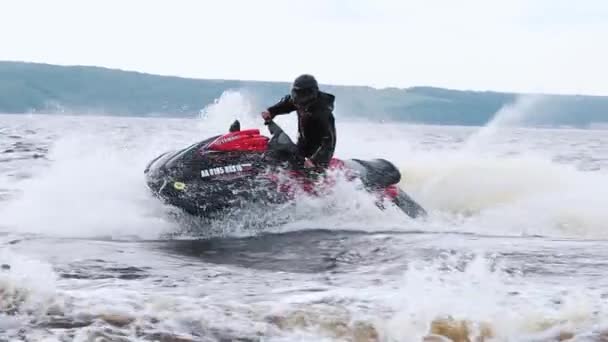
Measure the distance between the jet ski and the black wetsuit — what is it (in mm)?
206

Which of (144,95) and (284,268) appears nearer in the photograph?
(284,268)

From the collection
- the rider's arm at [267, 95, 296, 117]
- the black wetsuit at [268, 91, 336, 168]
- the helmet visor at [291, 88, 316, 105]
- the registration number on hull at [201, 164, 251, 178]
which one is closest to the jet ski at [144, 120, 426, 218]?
the registration number on hull at [201, 164, 251, 178]

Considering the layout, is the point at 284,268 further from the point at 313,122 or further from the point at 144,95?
the point at 144,95

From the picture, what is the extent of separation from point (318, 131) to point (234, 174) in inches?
44.4

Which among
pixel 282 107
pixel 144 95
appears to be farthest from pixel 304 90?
pixel 144 95

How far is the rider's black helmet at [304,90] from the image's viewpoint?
9.62 metres

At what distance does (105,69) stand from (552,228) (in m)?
158

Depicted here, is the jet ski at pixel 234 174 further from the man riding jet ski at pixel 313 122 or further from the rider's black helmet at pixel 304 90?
the rider's black helmet at pixel 304 90

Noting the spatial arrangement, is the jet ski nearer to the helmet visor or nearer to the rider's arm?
the rider's arm

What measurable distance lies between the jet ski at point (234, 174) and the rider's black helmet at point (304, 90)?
0.47 metres

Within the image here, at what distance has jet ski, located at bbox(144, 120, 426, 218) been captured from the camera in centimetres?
912

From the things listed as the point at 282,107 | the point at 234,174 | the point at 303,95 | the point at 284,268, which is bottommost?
the point at 284,268

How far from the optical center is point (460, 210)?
1407 cm

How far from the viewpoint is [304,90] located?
31.6 ft
